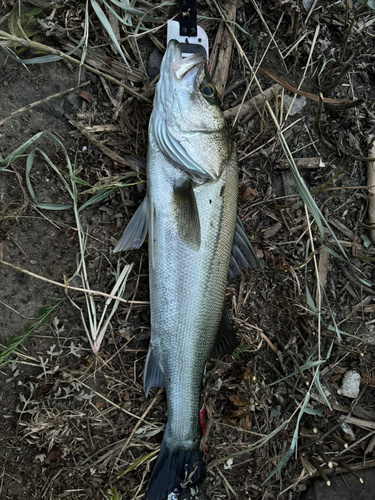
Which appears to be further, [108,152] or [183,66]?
[108,152]

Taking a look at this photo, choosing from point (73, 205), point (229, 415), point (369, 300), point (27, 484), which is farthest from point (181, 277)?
point (369, 300)

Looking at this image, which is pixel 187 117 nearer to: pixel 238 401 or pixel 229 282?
pixel 229 282

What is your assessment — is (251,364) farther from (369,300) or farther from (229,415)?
(369,300)

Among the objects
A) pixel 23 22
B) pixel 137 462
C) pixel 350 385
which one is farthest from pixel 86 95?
pixel 350 385

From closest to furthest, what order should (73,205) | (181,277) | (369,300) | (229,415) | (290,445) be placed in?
(181,277) < (73,205) < (229,415) < (290,445) < (369,300)

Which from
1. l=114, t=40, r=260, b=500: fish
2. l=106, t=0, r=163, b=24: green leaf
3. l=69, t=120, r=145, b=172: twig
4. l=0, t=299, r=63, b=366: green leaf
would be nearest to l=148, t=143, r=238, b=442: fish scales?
l=114, t=40, r=260, b=500: fish

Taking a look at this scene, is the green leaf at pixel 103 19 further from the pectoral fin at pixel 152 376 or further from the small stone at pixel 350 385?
the small stone at pixel 350 385

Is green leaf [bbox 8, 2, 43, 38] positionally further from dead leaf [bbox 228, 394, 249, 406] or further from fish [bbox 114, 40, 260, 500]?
dead leaf [bbox 228, 394, 249, 406]
